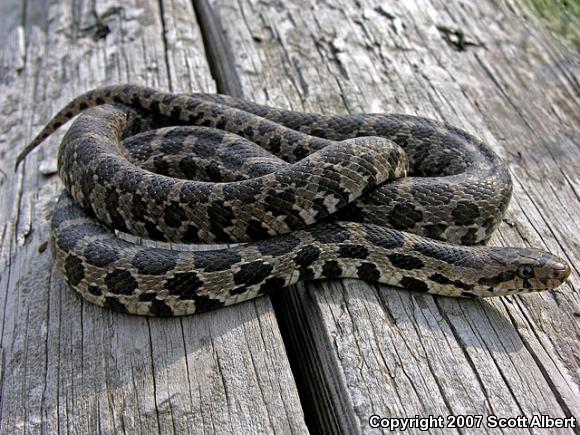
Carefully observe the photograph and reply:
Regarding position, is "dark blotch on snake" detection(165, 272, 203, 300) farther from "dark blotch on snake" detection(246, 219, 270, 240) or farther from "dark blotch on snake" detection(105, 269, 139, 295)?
"dark blotch on snake" detection(246, 219, 270, 240)

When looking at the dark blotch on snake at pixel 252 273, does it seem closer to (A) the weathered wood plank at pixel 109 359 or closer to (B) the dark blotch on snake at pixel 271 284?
(B) the dark blotch on snake at pixel 271 284

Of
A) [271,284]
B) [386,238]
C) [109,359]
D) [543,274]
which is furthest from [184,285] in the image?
[543,274]

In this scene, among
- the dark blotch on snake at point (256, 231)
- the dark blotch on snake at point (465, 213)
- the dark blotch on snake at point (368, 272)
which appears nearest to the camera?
the dark blotch on snake at point (368, 272)

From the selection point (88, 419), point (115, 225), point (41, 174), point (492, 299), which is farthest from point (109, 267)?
point (492, 299)

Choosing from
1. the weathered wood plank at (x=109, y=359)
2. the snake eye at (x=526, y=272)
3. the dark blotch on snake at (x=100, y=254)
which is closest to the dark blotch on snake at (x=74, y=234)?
the dark blotch on snake at (x=100, y=254)

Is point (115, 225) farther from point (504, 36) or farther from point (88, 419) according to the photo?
point (504, 36)

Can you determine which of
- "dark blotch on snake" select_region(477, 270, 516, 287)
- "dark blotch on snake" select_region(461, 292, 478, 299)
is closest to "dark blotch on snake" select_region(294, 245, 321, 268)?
"dark blotch on snake" select_region(461, 292, 478, 299)
